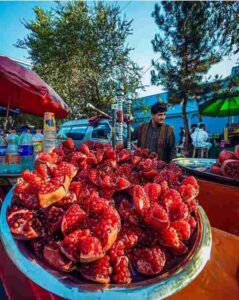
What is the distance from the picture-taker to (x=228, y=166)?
1.76 metres

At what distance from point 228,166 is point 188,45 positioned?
446 inches

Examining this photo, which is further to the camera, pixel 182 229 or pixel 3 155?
pixel 3 155

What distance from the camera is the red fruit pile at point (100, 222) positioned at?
826 mm

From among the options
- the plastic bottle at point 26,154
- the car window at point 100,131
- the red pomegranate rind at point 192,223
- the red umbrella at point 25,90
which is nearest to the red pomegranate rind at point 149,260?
the red pomegranate rind at point 192,223

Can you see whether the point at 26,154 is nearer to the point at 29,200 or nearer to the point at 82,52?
the point at 29,200

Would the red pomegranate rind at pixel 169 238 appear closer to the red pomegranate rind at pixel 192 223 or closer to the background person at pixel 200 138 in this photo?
the red pomegranate rind at pixel 192 223

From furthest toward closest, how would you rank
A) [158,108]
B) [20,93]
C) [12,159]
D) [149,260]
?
1. [158,108]
2. [20,93]
3. [12,159]
4. [149,260]

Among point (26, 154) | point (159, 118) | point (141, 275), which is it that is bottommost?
point (141, 275)

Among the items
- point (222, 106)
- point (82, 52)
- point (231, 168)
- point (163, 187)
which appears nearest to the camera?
point (163, 187)

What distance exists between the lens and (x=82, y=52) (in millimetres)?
13008

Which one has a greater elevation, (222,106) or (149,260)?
(222,106)

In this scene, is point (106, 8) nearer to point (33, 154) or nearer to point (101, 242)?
point (33, 154)

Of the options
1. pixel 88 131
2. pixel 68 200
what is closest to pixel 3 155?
pixel 68 200

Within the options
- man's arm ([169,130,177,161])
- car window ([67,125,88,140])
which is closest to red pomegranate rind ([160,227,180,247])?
man's arm ([169,130,177,161])
